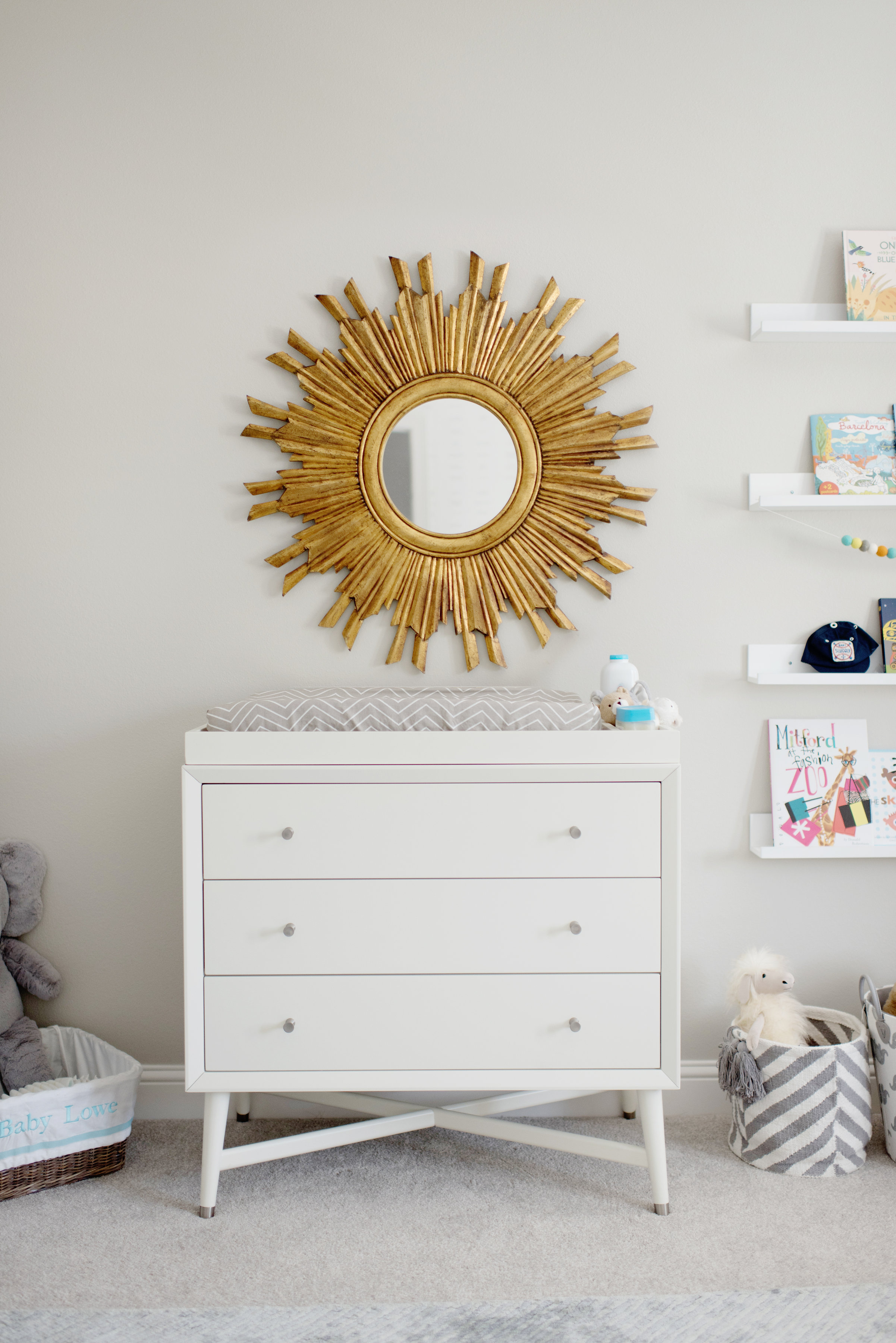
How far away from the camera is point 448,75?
2.04 metres

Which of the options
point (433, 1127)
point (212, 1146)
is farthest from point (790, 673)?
point (212, 1146)

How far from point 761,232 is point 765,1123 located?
1.98m

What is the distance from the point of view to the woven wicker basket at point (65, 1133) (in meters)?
1.74

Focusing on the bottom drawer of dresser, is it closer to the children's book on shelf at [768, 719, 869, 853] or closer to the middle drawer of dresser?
the middle drawer of dresser

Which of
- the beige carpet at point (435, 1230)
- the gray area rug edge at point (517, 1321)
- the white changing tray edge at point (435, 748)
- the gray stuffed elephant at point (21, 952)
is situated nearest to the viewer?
the gray area rug edge at point (517, 1321)

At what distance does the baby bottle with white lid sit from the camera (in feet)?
6.06

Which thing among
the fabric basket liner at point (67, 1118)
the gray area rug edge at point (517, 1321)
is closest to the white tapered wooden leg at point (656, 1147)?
the gray area rug edge at point (517, 1321)

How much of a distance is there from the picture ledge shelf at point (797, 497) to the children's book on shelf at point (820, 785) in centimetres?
51

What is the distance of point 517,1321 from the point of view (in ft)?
4.57

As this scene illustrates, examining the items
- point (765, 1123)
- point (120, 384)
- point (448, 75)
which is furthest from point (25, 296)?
point (765, 1123)

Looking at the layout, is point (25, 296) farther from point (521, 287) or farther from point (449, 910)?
point (449, 910)

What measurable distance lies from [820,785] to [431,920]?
1.04 metres

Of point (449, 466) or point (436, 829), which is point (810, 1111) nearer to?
point (436, 829)

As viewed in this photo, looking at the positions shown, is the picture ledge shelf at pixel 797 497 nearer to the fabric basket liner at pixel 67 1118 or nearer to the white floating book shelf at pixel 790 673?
the white floating book shelf at pixel 790 673
